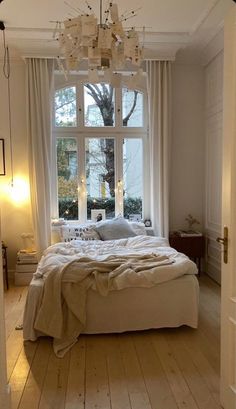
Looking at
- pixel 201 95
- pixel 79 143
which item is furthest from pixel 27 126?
pixel 201 95

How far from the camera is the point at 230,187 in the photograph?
6.77ft

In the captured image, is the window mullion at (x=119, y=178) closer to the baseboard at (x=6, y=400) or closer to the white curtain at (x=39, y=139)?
the white curtain at (x=39, y=139)

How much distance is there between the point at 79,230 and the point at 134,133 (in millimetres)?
1783

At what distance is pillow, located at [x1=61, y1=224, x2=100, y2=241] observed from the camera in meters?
4.94

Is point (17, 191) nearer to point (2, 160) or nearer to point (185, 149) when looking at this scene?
point (2, 160)

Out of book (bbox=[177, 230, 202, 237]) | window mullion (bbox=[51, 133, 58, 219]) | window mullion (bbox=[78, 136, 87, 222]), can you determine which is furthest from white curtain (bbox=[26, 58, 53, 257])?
book (bbox=[177, 230, 202, 237])

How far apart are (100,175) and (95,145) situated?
0.48m

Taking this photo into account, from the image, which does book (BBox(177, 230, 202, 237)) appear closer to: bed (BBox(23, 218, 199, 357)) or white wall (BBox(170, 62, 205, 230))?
white wall (BBox(170, 62, 205, 230))

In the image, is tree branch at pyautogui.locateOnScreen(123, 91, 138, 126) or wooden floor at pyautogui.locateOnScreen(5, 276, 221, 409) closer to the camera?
wooden floor at pyautogui.locateOnScreen(5, 276, 221, 409)

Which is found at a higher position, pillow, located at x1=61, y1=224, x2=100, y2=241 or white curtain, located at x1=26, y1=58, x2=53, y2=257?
white curtain, located at x1=26, y1=58, x2=53, y2=257

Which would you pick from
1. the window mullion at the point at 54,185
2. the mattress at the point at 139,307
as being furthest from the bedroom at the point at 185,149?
the mattress at the point at 139,307

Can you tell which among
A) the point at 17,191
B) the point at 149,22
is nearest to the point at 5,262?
the point at 17,191

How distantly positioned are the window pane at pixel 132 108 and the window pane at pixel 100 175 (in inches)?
17.0

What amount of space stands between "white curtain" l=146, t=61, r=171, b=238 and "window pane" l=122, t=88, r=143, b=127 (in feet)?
1.25
